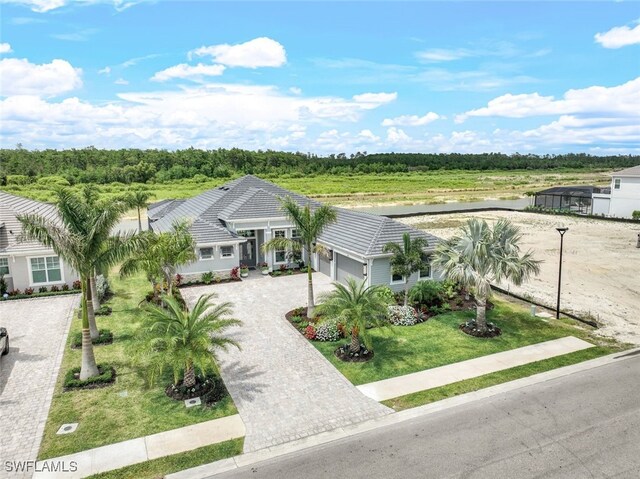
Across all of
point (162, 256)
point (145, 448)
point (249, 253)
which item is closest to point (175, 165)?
point (249, 253)

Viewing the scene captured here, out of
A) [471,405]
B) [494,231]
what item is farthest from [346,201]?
[471,405]

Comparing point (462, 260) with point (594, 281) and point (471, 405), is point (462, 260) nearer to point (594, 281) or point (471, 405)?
point (471, 405)

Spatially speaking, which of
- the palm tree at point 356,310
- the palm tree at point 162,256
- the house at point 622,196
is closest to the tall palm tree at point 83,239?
the palm tree at point 162,256

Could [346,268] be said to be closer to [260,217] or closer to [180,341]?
[260,217]

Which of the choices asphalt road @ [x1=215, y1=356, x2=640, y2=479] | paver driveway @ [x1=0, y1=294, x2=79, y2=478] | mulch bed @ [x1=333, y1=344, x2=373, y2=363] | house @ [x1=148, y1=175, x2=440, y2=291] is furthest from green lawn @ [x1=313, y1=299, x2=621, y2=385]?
paver driveway @ [x1=0, y1=294, x2=79, y2=478]

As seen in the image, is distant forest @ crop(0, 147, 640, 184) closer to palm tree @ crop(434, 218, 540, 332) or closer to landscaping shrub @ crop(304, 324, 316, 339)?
landscaping shrub @ crop(304, 324, 316, 339)

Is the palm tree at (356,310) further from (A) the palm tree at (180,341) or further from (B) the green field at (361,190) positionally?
(B) the green field at (361,190)
